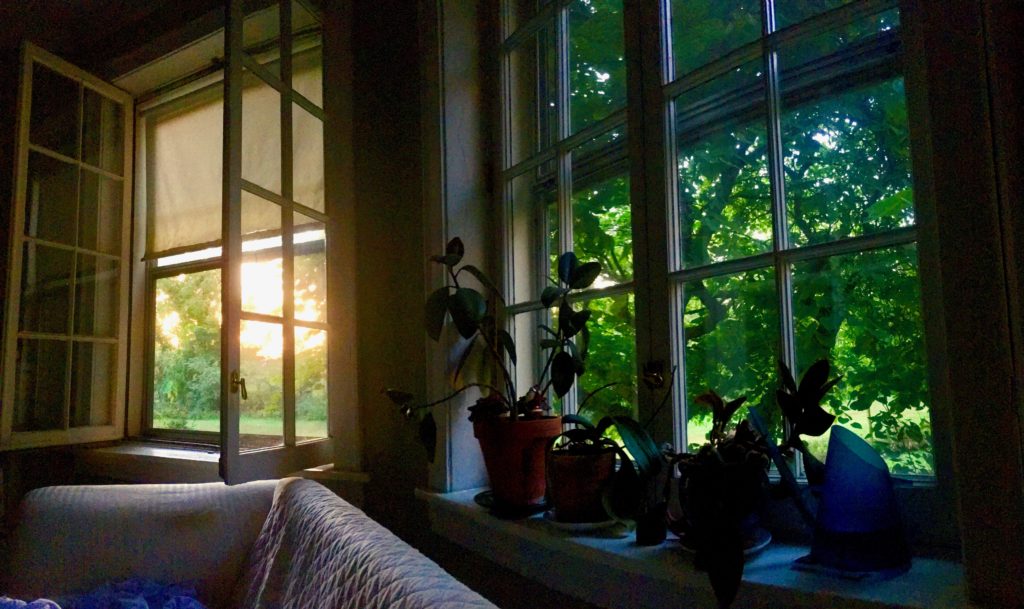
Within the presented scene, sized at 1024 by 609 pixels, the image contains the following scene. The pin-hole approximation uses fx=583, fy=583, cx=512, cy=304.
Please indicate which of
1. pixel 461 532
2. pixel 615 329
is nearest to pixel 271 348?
pixel 461 532

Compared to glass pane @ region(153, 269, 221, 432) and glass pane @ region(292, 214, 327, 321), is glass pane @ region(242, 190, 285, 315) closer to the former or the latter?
glass pane @ region(292, 214, 327, 321)

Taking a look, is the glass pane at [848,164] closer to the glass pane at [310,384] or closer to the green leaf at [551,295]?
the green leaf at [551,295]

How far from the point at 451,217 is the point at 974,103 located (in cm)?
122

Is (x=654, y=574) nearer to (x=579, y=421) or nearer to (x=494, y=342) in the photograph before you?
(x=579, y=421)

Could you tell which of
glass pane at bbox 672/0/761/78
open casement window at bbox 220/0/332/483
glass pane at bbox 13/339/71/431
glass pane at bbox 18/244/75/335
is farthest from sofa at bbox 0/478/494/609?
glass pane at bbox 18/244/75/335

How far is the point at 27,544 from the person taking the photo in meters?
1.33

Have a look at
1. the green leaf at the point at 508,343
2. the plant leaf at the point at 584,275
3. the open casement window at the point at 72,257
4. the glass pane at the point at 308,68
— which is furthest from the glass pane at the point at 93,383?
the plant leaf at the point at 584,275

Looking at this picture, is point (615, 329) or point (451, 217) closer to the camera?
point (615, 329)

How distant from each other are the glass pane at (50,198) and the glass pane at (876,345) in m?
3.11

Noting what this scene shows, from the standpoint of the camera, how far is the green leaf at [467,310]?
4.54 feet

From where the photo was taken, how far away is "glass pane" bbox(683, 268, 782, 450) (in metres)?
1.03

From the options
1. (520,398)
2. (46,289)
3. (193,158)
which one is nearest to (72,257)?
(46,289)

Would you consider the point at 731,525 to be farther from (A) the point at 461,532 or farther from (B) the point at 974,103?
(A) the point at 461,532

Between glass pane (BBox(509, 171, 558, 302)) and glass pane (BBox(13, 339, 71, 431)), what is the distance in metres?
2.20
